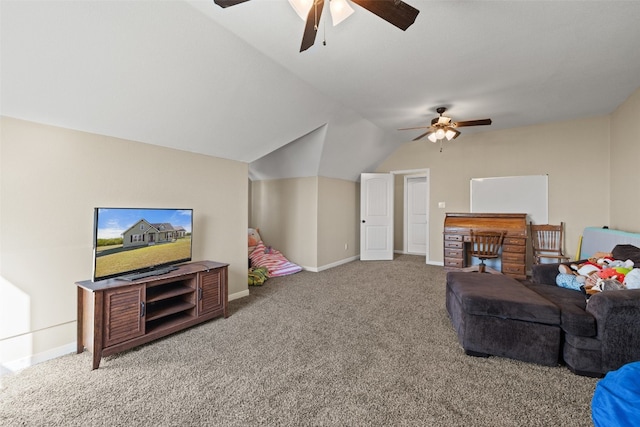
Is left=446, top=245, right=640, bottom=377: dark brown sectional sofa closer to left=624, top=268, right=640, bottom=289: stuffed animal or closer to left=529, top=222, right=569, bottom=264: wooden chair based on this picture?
left=624, top=268, right=640, bottom=289: stuffed animal

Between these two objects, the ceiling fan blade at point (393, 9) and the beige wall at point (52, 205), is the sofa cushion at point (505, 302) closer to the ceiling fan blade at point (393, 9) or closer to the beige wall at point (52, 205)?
the ceiling fan blade at point (393, 9)

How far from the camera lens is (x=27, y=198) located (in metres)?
2.04

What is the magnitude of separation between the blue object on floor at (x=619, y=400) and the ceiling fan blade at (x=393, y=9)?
1.94 metres

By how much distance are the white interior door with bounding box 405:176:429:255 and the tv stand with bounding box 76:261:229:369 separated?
201 inches

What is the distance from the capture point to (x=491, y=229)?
4598mm

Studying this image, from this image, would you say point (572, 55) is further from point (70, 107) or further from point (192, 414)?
point (70, 107)

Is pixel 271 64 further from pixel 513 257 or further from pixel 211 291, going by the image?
pixel 513 257

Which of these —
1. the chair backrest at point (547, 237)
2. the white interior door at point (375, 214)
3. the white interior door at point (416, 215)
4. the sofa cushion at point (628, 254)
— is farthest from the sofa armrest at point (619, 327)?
the white interior door at point (416, 215)

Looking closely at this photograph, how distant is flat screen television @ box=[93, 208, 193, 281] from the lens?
2172 millimetres

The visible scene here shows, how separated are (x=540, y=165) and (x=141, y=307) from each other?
616 centimetres

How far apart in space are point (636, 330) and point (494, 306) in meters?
0.77

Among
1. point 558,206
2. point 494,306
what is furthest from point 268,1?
point 558,206

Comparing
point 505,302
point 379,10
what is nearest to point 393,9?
point 379,10

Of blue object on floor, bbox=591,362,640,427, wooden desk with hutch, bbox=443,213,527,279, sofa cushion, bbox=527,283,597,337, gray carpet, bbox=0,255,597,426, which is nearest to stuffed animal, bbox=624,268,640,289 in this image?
sofa cushion, bbox=527,283,597,337
